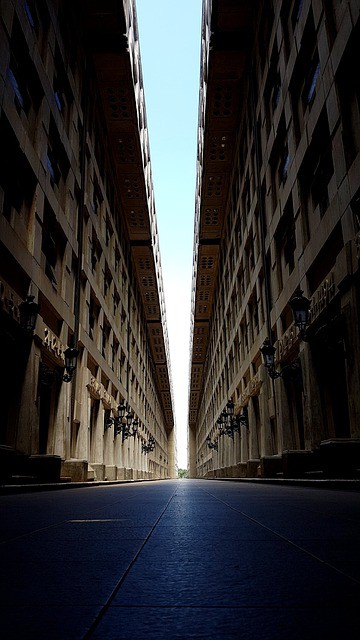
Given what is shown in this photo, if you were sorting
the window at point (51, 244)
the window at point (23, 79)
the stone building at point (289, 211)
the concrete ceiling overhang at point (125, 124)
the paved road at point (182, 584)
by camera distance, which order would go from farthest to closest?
the concrete ceiling overhang at point (125, 124) → the window at point (51, 244) → the window at point (23, 79) → the stone building at point (289, 211) → the paved road at point (182, 584)

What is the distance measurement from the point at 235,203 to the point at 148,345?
27.5 metres

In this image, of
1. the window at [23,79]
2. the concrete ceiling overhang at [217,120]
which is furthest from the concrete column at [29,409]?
the concrete ceiling overhang at [217,120]

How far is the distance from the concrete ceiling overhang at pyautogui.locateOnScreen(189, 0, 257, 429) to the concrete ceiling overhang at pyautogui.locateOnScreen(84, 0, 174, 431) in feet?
10.7

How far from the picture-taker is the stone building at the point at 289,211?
35.0 feet

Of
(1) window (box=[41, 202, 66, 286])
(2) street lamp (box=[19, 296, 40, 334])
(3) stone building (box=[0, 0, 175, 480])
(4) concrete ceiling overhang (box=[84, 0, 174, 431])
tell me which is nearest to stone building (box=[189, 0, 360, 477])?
(4) concrete ceiling overhang (box=[84, 0, 174, 431])

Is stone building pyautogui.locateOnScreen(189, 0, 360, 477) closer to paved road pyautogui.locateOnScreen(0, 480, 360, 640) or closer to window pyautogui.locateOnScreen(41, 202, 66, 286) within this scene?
window pyautogui.locateOnScreen(41, 202, 66, 286)

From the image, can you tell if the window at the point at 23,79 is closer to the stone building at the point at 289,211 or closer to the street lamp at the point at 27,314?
the street lamp at the point at 27,314

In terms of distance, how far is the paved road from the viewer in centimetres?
119

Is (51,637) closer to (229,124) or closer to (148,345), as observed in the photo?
(229,124)

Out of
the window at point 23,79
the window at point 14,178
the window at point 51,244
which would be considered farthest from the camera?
the window at point 51,244

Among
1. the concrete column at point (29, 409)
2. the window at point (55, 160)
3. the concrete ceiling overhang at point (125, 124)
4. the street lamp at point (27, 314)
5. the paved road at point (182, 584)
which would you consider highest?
the concrete ceiling overhang at point (125, 124)

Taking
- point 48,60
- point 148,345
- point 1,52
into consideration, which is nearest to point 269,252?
point 48,60

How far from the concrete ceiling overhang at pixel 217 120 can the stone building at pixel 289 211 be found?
0.22ft

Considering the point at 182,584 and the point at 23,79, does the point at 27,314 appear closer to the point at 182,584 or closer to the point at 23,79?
the point at 23,79
